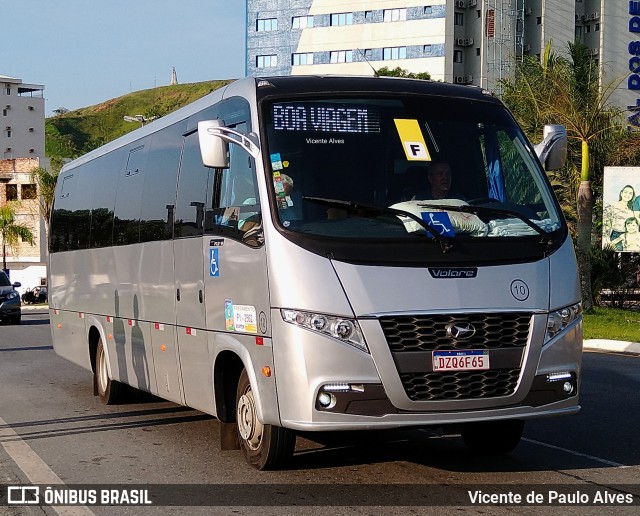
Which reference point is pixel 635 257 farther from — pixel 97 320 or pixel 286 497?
pixel 286 497

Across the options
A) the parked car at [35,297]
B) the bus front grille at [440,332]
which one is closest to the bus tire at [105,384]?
the bus front grille at [440,332]

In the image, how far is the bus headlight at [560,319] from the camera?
839 centimetres

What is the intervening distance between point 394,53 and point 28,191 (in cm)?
3313

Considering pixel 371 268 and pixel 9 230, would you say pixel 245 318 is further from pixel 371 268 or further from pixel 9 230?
pixel 9 230

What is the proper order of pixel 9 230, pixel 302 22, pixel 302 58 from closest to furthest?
pixel 9 230
pixel 302 22
pixel 302 58

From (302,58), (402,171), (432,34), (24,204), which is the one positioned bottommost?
(24,204)

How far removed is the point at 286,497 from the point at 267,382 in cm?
85

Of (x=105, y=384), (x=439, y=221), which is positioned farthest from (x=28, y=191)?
(x=439, y=221)

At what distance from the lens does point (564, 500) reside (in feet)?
25.3

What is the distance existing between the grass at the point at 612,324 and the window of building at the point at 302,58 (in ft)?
244

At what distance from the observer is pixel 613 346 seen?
22.9 m

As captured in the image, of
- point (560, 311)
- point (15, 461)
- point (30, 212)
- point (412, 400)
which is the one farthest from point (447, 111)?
point (30, 212)

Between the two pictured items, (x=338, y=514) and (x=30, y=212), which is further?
(x=30, y=212)

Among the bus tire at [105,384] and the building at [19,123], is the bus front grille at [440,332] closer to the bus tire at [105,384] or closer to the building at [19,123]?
the bus tire at [105,384]
